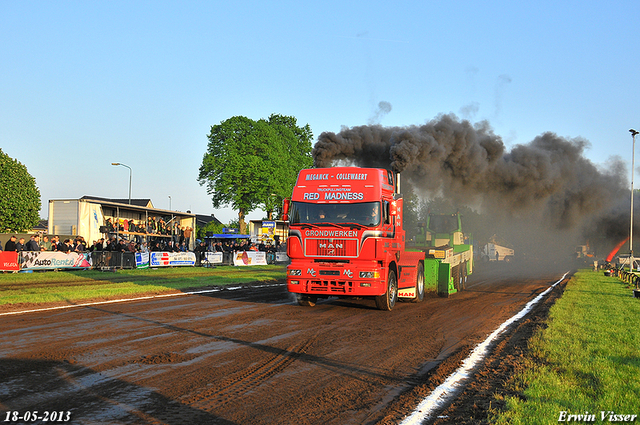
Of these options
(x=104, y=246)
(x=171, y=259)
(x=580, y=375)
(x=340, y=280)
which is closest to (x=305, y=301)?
(x=340, y=280)

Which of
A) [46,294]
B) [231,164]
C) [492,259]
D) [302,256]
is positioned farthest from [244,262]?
[492,259]

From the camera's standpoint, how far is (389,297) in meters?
14.6

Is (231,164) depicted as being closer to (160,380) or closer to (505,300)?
(505,300)

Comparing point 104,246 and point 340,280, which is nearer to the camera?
point 340,280

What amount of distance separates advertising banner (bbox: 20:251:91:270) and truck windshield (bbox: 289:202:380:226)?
17068 millimetres

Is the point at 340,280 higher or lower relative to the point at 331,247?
lower

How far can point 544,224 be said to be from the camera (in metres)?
47.7

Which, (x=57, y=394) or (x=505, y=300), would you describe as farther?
(x=505, y=300)

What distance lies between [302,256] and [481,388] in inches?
322

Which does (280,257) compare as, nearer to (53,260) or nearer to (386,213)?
(53,260)

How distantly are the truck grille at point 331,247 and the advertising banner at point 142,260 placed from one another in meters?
19.4

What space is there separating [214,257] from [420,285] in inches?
869

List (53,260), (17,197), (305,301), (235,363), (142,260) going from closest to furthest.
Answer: (235,363) < (305,301) < (53,260) < (142,260) < (17,197)

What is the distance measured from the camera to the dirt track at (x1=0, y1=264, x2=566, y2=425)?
549cm
